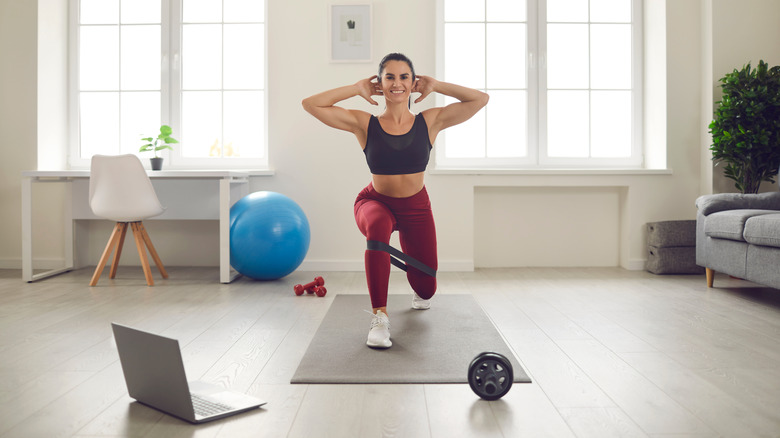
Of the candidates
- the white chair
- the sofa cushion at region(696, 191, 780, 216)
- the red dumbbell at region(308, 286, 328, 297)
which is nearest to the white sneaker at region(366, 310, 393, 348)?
the red dumbbell at region(308, 286, 328, 297)

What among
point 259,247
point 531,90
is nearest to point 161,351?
point 259,247

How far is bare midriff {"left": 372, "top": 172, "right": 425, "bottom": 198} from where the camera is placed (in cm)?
275

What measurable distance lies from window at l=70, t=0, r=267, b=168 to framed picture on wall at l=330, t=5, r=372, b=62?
0.63 m

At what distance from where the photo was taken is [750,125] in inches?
161

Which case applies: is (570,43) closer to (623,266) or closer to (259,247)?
(623,266)

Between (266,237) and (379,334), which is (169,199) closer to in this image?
(266,237)

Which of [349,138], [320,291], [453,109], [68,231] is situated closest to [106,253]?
[68,231]

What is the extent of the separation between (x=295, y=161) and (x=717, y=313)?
2.99m

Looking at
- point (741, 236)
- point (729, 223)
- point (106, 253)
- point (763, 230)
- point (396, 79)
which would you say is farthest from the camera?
point (106, 253)

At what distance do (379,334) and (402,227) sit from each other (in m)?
0.60

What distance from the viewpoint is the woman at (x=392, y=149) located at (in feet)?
8.41

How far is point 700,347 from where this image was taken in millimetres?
2414

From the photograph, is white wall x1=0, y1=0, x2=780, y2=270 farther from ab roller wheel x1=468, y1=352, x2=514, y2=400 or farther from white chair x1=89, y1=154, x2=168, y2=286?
ab roller wheel x1=468, y1=352, x2=514, y2=400

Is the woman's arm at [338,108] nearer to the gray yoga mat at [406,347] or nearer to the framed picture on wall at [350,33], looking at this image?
the gray yoga mat at [406,347]
